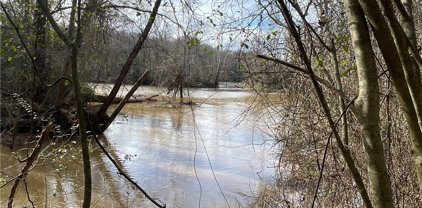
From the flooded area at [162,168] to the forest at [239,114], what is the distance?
1.8 inches

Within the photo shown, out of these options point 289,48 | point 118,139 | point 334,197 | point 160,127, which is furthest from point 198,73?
point 160,127

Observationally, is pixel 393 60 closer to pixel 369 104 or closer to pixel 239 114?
pixel 369 104

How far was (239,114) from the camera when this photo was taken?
576cm

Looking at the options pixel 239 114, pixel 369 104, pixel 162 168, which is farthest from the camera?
pixel 162 168

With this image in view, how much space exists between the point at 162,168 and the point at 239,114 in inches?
138

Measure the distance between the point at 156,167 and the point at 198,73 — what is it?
13.1ft

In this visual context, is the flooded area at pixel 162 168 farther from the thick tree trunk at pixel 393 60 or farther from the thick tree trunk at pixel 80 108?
the thick tree trunk at pixel 393 60

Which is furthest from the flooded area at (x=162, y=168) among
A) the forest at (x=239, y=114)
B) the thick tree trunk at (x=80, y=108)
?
the thick tree trunk at (x=80, y=108)

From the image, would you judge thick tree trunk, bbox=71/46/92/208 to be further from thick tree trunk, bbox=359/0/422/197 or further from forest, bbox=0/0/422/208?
thick tree trunk, bbox=359/0/422/197

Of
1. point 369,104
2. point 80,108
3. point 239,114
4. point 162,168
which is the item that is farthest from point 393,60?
point 162,168

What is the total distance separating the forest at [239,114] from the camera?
125cm

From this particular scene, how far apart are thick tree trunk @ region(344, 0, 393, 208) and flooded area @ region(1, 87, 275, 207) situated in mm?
2548

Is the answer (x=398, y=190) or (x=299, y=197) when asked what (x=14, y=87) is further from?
(x=398, y=190)

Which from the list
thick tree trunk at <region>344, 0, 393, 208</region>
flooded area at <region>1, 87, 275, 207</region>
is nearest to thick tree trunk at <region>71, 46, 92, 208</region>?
thick tree trunk at <region>344, 0, 393, 208</region>
